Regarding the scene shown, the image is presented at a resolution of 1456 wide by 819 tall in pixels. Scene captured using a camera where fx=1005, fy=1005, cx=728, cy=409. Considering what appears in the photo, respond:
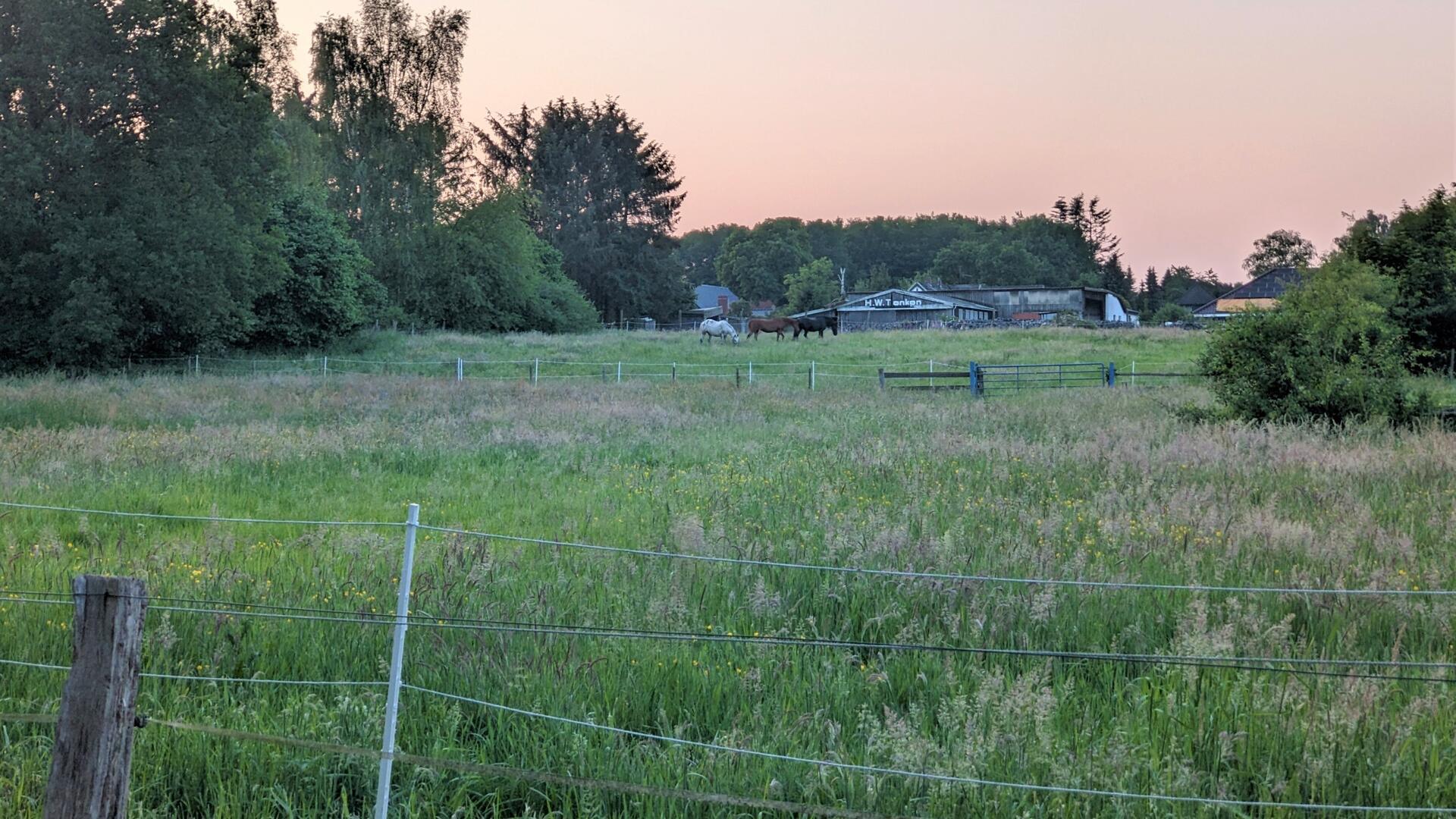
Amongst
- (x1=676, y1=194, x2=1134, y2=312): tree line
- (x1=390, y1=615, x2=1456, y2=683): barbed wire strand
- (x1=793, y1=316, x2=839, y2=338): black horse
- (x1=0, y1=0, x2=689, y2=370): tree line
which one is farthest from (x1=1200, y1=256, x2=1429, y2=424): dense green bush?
(x1=676, y1=194, x2=1134, y2=312): tree line

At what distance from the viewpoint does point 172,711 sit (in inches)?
202

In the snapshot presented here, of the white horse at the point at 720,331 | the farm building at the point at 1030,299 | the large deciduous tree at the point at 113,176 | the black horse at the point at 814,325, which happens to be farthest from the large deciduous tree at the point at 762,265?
the large deciduous tree at the point at 113,176

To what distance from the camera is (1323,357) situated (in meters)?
18.0

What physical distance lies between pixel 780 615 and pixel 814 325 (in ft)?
180

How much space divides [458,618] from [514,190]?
197 ft

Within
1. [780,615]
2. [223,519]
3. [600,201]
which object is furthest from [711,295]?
[223,519]

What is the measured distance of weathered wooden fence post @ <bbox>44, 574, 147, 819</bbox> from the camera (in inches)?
119

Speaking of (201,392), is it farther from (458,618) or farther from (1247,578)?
(1247,578)

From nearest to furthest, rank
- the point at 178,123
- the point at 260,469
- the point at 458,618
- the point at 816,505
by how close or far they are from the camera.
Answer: the point at 458,618 → the point at 816,505 → the point at 260,469 → the point at 178,123

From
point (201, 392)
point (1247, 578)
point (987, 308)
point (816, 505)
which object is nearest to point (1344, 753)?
point (1247, 578)

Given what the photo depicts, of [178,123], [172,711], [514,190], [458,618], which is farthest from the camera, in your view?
[514,190]

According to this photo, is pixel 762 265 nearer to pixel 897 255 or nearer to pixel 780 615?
pixel 897 255

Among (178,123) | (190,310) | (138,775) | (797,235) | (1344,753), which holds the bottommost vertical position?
(138,775)

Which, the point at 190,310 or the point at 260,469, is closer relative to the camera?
the point at 260,469
